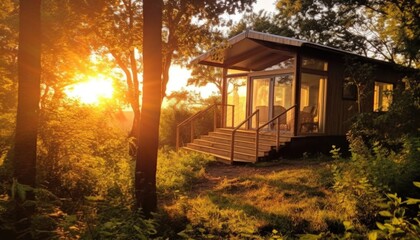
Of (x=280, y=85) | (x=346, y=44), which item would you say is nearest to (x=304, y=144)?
(x=280, y=85)

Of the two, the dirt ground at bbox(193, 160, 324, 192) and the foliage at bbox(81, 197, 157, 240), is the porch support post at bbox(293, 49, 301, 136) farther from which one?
the foliage at bbox(81, 197, 157, 240)

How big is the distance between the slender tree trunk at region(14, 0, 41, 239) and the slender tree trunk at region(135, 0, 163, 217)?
174cm

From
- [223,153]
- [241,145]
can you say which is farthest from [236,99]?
[223,153]

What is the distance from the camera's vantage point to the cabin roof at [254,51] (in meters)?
11.4

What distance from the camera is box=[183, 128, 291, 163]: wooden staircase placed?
11.3 meters

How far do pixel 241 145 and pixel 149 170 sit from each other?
315 inches

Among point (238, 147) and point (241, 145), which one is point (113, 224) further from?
point (241, 145)

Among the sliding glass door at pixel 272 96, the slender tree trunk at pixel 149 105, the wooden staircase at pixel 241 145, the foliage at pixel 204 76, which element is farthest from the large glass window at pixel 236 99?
the foliage at pixel 204 76

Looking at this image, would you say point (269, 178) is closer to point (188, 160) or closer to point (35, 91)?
point (188, 160)

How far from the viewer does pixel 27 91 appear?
122 inches

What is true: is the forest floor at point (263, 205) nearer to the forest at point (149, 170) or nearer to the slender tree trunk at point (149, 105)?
the forest at point (149, 170)

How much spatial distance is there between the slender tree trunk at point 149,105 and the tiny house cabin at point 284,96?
6191 millimetres

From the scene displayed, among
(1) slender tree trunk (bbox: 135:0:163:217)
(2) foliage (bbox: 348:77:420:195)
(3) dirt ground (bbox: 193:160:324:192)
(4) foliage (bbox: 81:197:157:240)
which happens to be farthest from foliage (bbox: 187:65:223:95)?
(4) foliage (bbox: 81:197:157:240)

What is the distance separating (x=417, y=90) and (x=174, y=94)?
74.9 ft
